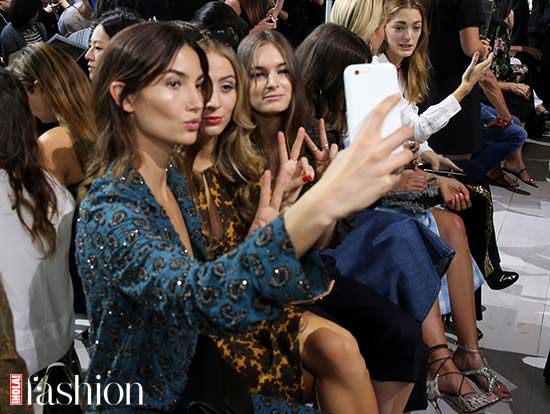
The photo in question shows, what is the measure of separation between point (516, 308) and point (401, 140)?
273 centimetres

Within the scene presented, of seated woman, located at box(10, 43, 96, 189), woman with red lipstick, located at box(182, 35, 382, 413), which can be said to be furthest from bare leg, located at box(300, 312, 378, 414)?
seated woman, located at box(10, 43, 96, 189)

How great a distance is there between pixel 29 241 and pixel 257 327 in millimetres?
590

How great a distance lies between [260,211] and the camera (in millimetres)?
2004

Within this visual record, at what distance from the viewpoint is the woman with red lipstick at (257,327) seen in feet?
6.82

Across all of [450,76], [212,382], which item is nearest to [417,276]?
[212,382]

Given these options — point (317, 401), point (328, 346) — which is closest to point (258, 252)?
point (328, 346)

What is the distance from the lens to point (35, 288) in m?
1.95

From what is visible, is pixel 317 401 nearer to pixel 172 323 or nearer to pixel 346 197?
pixel 172 323

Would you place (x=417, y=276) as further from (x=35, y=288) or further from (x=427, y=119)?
(x=35, y=288)

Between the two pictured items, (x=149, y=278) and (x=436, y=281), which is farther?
(x=436, y=281)

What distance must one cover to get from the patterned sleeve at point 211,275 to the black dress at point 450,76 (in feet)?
9.75

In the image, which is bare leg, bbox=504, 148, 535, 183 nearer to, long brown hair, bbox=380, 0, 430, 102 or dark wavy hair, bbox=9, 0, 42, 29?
long brown hair, bbox=380, 0, 430, 102

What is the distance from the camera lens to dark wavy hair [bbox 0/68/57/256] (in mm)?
1911

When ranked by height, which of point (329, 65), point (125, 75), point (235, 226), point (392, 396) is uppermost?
point (125, 75)
